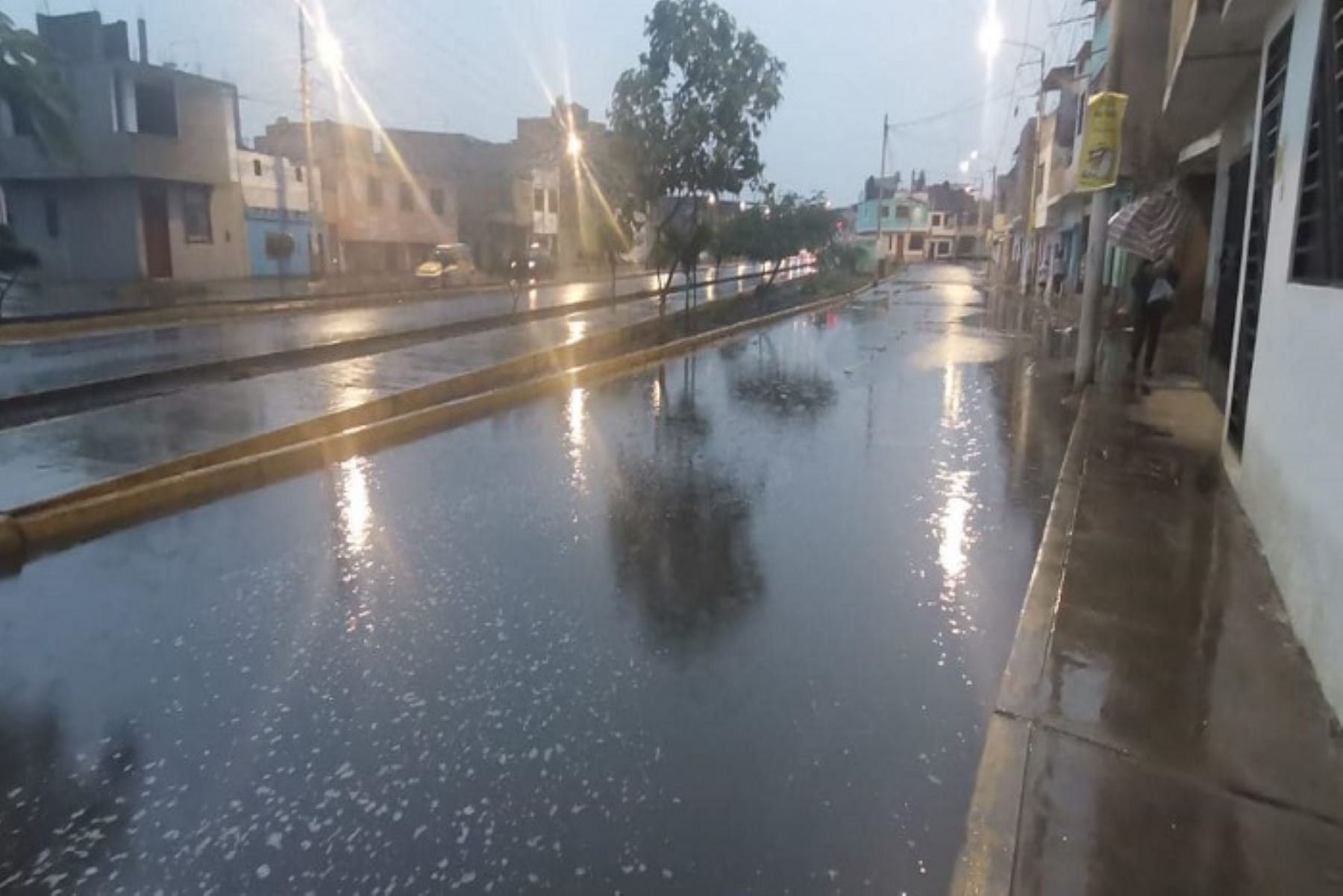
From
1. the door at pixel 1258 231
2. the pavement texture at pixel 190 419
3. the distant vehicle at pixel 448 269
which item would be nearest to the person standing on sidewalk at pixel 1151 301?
the door at pixel 1258 231

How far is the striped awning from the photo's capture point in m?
13.2

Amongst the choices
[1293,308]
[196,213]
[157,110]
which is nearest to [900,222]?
[196,213]

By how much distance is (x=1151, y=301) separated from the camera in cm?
1302

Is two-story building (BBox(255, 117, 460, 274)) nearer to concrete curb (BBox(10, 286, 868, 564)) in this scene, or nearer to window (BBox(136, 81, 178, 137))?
window (BBox(136, 81, 178, 137))

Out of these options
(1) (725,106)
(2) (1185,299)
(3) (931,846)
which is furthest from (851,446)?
(2) (1185,299)

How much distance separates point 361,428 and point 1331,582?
820cm

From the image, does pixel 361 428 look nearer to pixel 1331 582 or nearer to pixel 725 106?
pixel 1331 582

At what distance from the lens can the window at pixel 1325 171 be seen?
16.7 ft

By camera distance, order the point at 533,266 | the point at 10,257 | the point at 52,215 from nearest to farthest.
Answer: the point at 10,257 → the point at 52,215 → the point at 533,266

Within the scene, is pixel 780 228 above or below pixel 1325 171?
above

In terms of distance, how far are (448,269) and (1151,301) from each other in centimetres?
3391

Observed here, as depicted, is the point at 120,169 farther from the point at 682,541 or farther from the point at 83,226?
the point at 682,541

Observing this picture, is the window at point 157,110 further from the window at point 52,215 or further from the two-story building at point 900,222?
the two-story building at point 900,222

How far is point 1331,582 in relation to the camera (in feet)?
13.5
